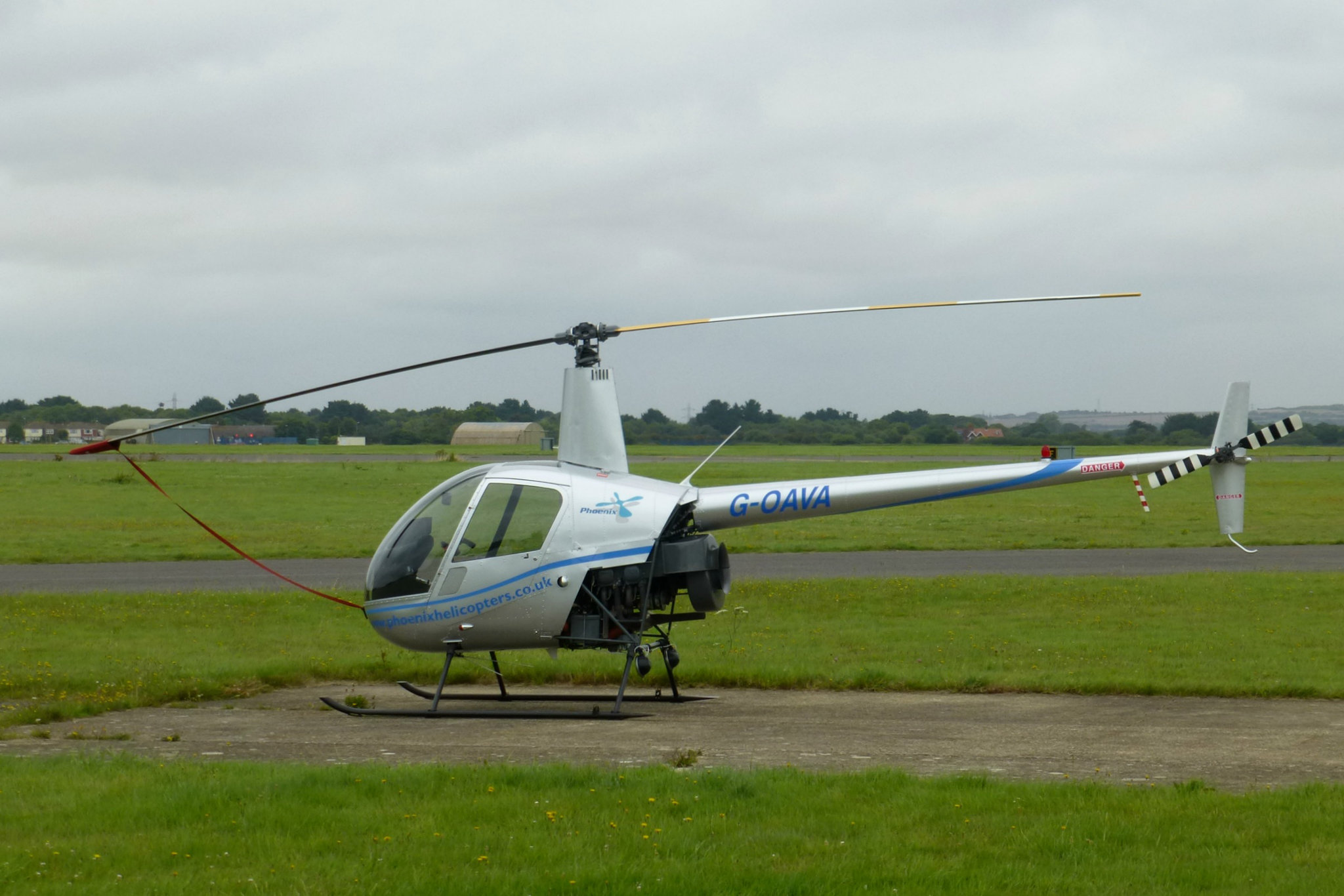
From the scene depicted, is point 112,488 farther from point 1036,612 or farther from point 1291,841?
point 1291,841

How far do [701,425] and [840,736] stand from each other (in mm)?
81941

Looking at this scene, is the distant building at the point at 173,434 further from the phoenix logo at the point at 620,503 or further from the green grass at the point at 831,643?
the phoenix logo at the point at 620,503

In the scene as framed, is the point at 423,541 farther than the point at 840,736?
Yes

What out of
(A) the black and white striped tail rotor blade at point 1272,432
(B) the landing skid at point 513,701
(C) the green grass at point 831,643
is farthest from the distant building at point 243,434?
(A) the black and white striped tail rotor blade at point 1272,432

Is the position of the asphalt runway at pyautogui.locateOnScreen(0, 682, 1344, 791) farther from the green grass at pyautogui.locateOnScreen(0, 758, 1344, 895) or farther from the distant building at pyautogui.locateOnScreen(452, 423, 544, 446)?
the distant building at pyautogui.locateOnScreen(452, 423, 544, 446)

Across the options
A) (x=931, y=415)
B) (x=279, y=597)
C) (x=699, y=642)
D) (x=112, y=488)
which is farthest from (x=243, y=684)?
(x=931, y=415)

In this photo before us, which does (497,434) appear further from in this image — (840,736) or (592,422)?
(840,736)

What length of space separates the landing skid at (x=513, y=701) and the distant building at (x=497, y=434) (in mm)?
85525

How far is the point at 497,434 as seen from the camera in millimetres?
107312

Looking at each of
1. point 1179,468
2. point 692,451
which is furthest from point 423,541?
point 692,451

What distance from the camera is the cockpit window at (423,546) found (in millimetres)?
11195

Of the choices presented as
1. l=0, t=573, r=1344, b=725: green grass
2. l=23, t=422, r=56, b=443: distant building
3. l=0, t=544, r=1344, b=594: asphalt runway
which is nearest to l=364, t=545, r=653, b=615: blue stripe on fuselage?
l=0, t=573, r=1344, b=725: green grass

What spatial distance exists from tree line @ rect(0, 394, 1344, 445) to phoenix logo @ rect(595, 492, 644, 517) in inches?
1167

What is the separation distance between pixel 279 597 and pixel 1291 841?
52.0ft
